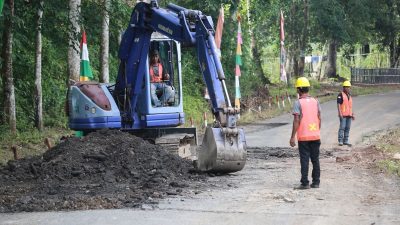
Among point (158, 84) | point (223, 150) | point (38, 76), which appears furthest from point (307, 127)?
point (38, 76)

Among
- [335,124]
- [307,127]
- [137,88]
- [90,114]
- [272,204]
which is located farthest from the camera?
[335,124]

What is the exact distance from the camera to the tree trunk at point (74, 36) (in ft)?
69.1

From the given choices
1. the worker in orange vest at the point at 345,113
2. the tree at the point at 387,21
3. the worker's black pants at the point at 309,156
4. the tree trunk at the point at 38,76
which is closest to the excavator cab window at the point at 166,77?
the worker's black pants at the point at 309,156

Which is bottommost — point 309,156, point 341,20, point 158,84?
point 309,156

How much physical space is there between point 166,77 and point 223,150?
432cm

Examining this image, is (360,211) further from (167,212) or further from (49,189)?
(49,189)

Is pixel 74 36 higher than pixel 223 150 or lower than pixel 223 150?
higher

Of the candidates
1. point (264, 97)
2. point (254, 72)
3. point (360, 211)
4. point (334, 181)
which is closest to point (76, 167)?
point (334, 181)

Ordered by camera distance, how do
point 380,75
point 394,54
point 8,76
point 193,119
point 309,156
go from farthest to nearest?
point 394,54, point 380,75, point 193,119, point 8,76, point 309,156

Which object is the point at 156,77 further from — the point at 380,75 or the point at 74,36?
the point at 380,75

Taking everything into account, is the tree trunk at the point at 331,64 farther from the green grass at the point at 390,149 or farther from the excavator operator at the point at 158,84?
Answer: the excavator operator at the point at 158,84

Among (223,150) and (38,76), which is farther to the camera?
(38,76)

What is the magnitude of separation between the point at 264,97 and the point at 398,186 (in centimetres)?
2637

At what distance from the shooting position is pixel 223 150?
12914 millimetres
